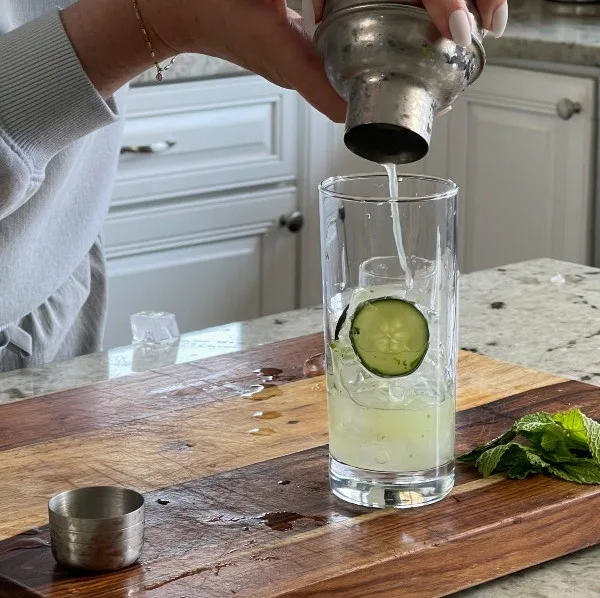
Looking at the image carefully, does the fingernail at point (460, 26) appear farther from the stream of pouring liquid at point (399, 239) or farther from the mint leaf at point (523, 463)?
the mint leaf at point (523, 463)

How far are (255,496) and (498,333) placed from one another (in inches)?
19.7

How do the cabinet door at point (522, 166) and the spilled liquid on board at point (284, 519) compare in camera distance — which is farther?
the cabinet door at point (522, 166)

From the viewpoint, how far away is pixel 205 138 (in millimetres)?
2549

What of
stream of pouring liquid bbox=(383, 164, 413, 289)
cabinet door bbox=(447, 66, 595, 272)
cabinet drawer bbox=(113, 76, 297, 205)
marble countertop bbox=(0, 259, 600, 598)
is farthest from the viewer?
cabinet door bbox=(447, 66, 595, 272)

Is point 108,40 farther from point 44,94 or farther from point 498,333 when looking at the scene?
point 498,333

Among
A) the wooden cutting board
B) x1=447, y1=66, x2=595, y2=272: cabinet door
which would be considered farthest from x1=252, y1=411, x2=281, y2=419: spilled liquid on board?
x1=447, y1=66, x2=595, y2=272: cabinet door

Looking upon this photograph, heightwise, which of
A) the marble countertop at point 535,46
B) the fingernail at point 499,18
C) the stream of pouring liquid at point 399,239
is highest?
the fingernail at point 499,18

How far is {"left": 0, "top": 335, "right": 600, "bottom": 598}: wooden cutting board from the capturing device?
749 mm

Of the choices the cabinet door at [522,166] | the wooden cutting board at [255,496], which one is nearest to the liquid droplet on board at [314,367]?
the wooden cutting board at [255,496]

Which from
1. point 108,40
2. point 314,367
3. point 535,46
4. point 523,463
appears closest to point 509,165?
point 535,46

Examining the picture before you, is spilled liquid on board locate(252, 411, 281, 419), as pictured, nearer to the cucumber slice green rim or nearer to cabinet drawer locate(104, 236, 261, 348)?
the cucumber slice green rim

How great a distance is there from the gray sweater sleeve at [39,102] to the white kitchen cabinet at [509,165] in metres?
1.66

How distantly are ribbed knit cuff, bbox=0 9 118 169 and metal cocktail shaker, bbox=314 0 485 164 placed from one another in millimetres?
273

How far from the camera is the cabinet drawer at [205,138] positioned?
245 centimetres
